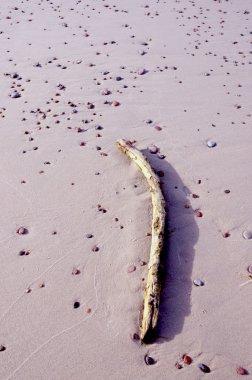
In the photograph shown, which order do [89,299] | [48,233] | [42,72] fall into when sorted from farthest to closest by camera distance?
[42,72], [48,233], [89,299]

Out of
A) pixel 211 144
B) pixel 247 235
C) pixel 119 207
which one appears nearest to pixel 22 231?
pixel 119 207

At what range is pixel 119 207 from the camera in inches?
187

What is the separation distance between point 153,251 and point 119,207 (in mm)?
1022

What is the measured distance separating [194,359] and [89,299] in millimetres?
1234

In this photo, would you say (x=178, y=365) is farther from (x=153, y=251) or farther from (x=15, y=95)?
(x=15, y=95)

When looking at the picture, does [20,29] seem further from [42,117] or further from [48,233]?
[48,233]

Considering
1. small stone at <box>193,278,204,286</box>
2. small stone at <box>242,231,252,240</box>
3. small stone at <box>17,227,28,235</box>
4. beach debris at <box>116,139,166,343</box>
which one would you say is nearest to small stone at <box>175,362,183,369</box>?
beach debris at <box>116,139,166,343</box>

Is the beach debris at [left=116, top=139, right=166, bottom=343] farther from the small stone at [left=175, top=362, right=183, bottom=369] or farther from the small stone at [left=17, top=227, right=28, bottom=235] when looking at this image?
the small stone at [left=17, top=227, right=28, bottom=235]

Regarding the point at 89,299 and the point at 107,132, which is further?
the point at 107,132

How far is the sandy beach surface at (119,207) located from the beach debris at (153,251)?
0.16m

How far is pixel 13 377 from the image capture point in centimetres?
327

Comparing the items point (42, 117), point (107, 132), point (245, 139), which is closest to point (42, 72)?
point (42, 117)

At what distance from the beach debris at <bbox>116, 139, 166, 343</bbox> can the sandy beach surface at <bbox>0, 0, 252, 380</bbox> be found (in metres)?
0.16

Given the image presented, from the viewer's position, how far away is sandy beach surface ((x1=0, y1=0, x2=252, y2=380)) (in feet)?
11.2
